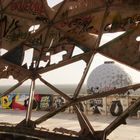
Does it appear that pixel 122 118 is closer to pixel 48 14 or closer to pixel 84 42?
pixel 84 42

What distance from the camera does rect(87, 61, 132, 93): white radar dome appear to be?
50.2 meters

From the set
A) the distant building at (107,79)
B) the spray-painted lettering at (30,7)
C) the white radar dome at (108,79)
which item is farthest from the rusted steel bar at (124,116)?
the white radar dome at (108,79)

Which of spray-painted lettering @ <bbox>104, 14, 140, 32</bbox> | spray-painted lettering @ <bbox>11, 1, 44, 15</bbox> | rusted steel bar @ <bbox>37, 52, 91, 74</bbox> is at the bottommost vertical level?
rusted steel bar @ <bbox>37, 52, 91, 74</bbox>

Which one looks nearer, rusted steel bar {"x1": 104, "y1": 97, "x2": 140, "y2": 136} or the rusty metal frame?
rusted steel bar {"x1": 104, "y1": 97, "x2": 140, "y2": 136}

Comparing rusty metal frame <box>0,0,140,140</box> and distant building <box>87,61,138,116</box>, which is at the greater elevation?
distant building <box>87,61,138,116</box>

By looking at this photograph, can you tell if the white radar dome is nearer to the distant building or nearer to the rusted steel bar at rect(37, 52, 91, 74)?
the distant building

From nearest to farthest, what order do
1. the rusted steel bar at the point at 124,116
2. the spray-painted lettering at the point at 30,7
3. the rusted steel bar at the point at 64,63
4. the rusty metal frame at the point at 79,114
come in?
the rusted steel bar at the point at 124,116, the rusty metal frame at the point at 79,114, the rusted steel bar at the point at 64,63, the spray-painted lettering at the point at 30,7

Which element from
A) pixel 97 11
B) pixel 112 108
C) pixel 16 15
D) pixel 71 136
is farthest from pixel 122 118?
pixel 112 108

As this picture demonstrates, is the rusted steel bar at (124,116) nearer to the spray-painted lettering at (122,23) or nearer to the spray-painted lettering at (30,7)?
the spray-painted lettering at (122,23)

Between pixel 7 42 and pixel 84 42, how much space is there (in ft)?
11.3

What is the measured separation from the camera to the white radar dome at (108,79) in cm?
5019

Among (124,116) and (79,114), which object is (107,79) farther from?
(124,116)

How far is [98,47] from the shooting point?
→ 12.0m

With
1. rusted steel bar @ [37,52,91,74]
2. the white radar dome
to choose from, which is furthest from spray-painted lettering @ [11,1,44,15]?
the white radar dome
